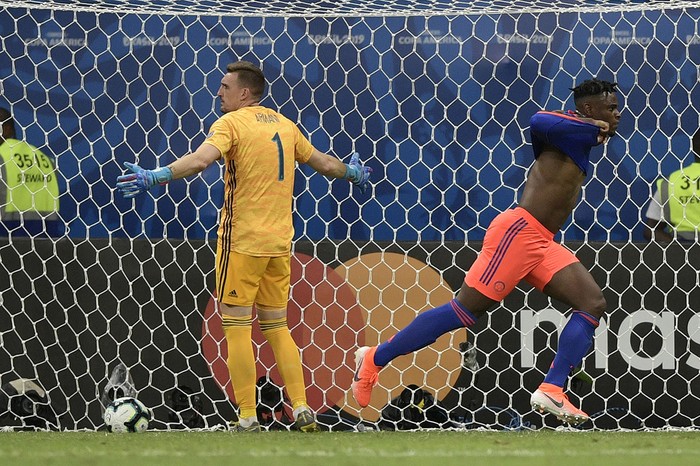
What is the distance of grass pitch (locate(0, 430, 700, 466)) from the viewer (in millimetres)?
2943

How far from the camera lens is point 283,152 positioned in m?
4.44

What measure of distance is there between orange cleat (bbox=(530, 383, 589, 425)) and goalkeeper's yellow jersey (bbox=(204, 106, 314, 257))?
3.76 ft

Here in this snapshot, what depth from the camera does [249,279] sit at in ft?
14.3

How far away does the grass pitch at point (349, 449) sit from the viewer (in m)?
2.94

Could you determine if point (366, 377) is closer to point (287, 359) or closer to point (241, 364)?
point (287, 359)

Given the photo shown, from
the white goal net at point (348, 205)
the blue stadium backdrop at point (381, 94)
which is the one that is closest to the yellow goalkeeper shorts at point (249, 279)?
the white goal net at point (348, 205)

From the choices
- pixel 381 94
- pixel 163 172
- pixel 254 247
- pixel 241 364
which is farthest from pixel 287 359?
pixel 381 94

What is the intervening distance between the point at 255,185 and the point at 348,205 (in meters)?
1.47

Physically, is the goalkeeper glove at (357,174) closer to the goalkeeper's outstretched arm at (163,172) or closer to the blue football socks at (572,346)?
the goalkeeper's outstretched arm at (163,172)

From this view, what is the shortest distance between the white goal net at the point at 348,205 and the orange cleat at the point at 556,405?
39.1 inches

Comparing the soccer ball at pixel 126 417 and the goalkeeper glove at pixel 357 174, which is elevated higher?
the goalkeeper glove at pixel 357 174

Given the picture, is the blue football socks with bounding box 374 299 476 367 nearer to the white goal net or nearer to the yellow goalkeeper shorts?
the yellow goalkeeper shorts

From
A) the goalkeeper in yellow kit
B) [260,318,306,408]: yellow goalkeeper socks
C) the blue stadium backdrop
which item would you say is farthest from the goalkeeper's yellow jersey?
the blue stadium backdrop

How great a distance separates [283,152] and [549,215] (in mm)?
1068
